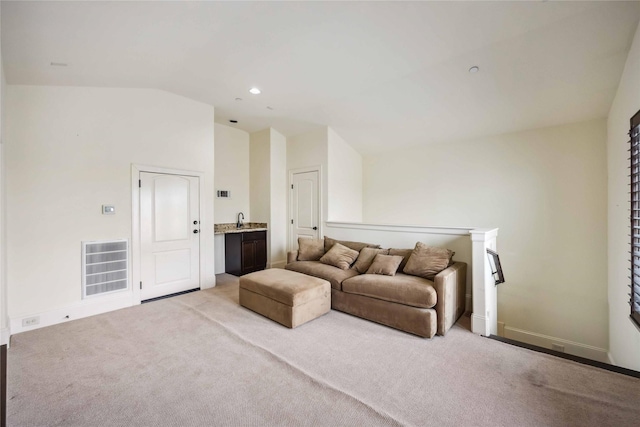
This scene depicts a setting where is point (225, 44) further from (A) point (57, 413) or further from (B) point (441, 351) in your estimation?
(B) point (441, 351)

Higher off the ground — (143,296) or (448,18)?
(448,18)

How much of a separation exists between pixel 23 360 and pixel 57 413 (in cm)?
107

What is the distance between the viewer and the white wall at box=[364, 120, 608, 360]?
350cm

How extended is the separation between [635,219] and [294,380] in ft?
10.5

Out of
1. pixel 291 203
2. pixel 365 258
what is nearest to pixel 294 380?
pixel 365 258

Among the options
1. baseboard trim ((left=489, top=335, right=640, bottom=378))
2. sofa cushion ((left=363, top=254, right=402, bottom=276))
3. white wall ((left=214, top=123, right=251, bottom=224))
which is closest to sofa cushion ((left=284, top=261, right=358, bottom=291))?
sofa cushion ((left=363, top=254, right=402, bottom=276))

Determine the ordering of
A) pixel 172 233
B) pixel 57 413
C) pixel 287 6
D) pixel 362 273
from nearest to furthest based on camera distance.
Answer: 1. pixel 57 413
2. pixel 287 6
3. pixel 362 273
4. pixel 172 233

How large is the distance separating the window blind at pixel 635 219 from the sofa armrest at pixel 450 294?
4.49ft

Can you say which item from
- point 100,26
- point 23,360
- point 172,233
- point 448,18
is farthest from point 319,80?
point 23,360

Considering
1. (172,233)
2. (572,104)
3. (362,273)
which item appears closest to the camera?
(572,104)

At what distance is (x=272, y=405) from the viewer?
1792 millimetres

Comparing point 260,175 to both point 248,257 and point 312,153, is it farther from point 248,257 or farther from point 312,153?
point 248,257

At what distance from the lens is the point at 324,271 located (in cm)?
363

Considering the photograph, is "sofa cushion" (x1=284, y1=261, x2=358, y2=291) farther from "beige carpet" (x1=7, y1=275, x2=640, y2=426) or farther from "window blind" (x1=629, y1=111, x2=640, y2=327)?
Result: "window blind" (x1=629, y1=111, x2=640, y2=327)
